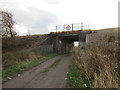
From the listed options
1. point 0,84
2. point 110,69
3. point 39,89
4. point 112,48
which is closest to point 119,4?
point 112,48

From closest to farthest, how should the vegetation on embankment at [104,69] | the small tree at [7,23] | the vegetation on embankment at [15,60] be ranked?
the vegetation on embankment at [104,69], the vegetation on embankment at [15,60], the small tree at [7,23]

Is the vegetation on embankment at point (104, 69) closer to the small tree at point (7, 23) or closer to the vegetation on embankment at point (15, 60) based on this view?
the vegetation on embankment at point (15, 60)

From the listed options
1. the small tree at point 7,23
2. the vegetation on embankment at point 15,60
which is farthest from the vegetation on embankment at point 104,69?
the small tree at point 7,23

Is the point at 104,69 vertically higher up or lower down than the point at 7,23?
lower down

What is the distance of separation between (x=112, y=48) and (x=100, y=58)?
3.84 ft

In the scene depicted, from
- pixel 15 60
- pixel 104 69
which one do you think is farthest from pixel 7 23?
pixel 104 69

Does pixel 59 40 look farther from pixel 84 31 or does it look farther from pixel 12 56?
pixel 12 56

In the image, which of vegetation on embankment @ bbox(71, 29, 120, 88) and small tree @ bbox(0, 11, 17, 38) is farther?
small tree @ bbox(0, 11, 17, 38)

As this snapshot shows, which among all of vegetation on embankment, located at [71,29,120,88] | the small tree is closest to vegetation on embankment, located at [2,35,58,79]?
the small tree

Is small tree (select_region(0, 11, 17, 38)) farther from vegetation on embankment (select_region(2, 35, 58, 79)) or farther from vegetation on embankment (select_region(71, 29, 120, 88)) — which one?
vegetation on embankment (select_region(71, 29, 120, 88))

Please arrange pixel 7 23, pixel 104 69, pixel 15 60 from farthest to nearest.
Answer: pixel 7 23 → pixel 15 60 → pixel 104 69

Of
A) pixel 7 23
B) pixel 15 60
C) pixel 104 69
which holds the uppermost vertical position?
pixel 7 23

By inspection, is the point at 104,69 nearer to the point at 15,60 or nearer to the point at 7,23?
the point at 15,60

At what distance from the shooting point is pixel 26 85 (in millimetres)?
4590
